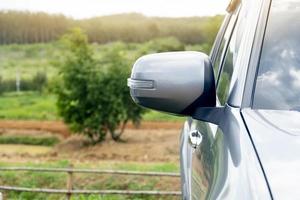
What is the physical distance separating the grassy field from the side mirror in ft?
47.8

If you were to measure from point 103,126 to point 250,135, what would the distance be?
11.9m

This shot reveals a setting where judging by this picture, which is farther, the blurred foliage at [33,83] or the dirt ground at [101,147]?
the blurred foliage at [33,83]

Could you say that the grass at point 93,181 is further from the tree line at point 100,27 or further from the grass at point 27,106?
the tree line at point 100,27

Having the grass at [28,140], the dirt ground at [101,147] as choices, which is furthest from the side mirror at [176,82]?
the grass at [28,140]

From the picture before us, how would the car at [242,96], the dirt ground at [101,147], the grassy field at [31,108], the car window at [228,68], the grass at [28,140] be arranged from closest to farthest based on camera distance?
the car at [242,96], the car window at [228,68], the dirt ground at [101,147], the grass at [28,140], the grassy field at [31,108]

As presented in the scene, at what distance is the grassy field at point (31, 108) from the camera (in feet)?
54.7

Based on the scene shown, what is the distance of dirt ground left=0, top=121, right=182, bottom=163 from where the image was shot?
12239 millimetres

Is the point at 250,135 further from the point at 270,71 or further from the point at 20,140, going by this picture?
the point at 20,140

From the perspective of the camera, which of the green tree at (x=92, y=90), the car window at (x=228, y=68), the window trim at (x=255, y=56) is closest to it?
the window trim at (x=255, y=56)

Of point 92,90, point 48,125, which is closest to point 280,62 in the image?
point 92,90

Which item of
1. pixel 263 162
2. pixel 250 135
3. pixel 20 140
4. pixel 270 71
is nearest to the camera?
pixel 263 162

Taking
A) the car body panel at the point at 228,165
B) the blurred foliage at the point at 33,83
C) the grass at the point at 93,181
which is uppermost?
the car body panel at the point at 228,165

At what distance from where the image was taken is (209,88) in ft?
5.50

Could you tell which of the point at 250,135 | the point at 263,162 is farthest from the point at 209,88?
the point at 263,162
